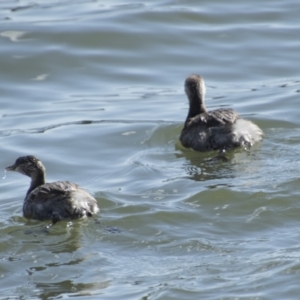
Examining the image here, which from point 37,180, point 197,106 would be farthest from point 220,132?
point 37,180

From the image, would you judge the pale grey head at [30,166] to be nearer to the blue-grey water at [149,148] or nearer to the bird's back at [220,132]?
the blue-grey water at [149,148]

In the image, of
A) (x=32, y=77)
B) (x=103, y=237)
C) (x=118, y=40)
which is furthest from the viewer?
(x=118, y=40)

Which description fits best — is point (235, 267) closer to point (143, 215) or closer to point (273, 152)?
point (143, 215)

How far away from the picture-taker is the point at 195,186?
1149 cm

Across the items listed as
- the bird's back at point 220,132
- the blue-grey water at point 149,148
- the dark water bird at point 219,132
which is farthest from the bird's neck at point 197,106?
the bird's back at point 220,132

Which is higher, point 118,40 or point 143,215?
point 118,40

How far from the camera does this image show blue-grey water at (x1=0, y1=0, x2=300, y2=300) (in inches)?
352

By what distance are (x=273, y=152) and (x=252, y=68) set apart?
5533mm

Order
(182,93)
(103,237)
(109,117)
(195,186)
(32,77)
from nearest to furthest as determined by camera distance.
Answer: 1. (103,237)
2. (195,186)
3. (109,117)
4. (182,93)
5. (32,77)

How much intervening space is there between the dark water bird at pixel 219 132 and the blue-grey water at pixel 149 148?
0.51ft

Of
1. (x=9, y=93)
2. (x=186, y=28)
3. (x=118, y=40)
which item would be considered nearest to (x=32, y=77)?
(x=9, y=93)

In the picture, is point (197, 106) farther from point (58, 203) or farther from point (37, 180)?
point (58, 203)

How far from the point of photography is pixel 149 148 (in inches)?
535

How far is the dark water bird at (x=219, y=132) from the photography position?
1280 centimetres
